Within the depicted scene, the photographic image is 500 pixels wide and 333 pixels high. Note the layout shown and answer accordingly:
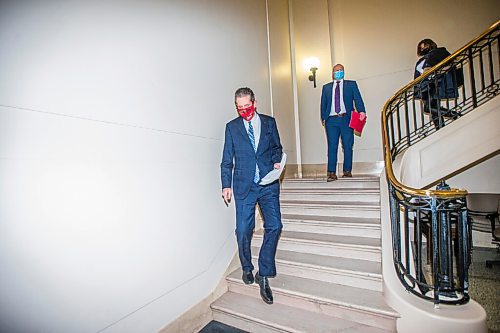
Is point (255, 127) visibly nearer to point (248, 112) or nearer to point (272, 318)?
point (248, 112)

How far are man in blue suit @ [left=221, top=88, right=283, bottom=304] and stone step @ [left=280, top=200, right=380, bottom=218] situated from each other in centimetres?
91

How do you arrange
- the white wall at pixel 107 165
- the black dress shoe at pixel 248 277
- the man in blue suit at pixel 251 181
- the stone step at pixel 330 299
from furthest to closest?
the black dress shoe at pixel 248 277 < the man in blue suit at pixel 251 181 < the stone step at pixel 330 299 < the white wall at pixel 107 165

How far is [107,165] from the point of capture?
1.55 m

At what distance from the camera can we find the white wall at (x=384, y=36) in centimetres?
411

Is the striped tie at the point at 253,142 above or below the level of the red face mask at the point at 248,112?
below

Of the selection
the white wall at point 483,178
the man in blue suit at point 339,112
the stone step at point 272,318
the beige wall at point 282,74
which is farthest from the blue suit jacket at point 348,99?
the stone step at point 272,318

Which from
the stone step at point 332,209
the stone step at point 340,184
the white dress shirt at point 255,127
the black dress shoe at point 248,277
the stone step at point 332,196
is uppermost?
the white dress shirt at point 255,127

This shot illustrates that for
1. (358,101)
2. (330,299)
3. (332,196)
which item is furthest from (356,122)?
(330,299)

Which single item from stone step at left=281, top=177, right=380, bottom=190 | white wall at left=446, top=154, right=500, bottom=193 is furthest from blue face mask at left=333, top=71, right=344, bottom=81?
white wall at left=446, top=154, right=500, bottom=193

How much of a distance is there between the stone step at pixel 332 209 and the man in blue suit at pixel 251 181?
2.97 ft

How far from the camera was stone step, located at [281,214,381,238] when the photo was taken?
2.46m

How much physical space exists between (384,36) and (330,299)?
14.6 ft

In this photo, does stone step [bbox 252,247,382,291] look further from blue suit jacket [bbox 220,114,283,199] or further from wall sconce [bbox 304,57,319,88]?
wall sconce [bbox 304,57,319,88]

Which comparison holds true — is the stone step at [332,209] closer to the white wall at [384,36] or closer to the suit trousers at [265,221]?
the suit trousers at [265,221]
